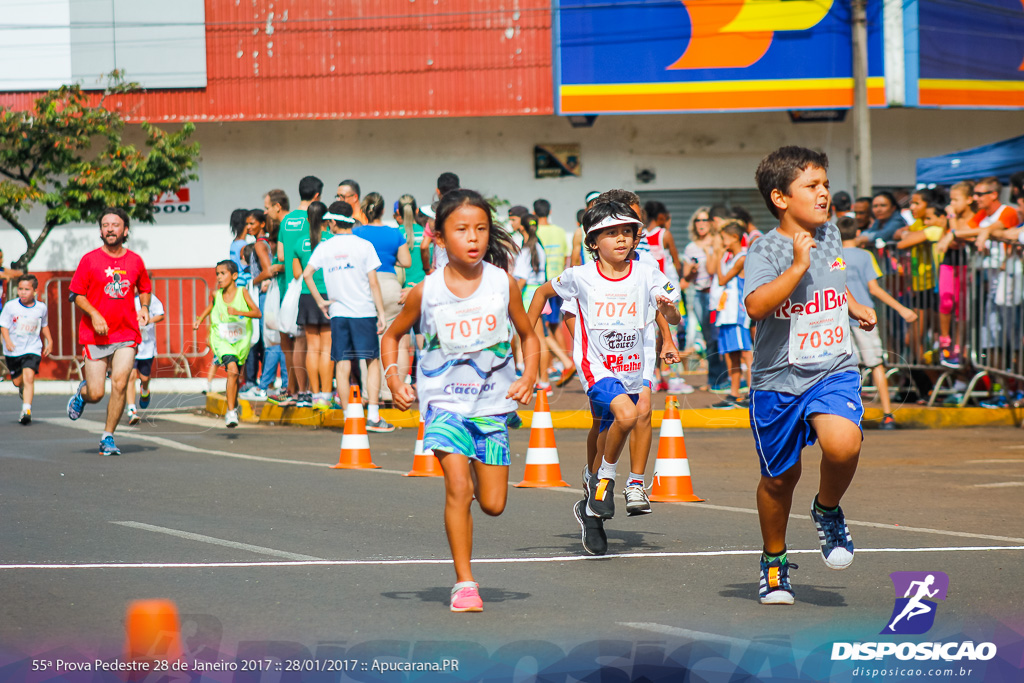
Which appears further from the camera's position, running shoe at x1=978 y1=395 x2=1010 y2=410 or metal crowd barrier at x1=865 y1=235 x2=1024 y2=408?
running shoe at x1=978 y1=395 x2=1010 y2=410

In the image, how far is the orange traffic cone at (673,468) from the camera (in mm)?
8750

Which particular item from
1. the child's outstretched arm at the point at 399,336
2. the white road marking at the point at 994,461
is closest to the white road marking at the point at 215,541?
the child's outstretched arm at the point at 399,336

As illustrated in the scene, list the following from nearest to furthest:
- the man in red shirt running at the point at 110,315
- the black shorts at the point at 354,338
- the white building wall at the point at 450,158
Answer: the man in red shirt running at the point at 110,315
the black shorts at the point at 354,338
the white building wall at the point at 450,158

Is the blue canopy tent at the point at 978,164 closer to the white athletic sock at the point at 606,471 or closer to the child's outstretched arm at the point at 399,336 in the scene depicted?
the white athletic sock at the point at 606,471

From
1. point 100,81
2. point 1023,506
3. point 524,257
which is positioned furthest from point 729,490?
point 100,81

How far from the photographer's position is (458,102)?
22438 mm

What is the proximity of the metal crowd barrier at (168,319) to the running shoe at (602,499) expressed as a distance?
13.8 metres

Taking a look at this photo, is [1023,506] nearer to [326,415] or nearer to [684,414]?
[684,414]

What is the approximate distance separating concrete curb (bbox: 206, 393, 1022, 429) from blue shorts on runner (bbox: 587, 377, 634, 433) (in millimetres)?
5627

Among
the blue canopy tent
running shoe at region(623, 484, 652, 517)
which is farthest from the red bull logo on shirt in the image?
the blue canopy tent

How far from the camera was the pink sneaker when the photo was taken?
5402mm

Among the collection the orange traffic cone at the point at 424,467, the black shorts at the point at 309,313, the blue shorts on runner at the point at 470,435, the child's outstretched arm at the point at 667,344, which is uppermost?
the black shorts at the point at 309,313

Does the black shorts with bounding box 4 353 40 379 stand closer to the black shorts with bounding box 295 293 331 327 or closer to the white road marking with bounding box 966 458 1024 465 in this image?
the black shorts with bounding box 295 293 331 327

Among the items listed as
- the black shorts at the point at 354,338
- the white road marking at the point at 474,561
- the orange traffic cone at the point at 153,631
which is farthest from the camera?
the black shorts at the point at 354,338
